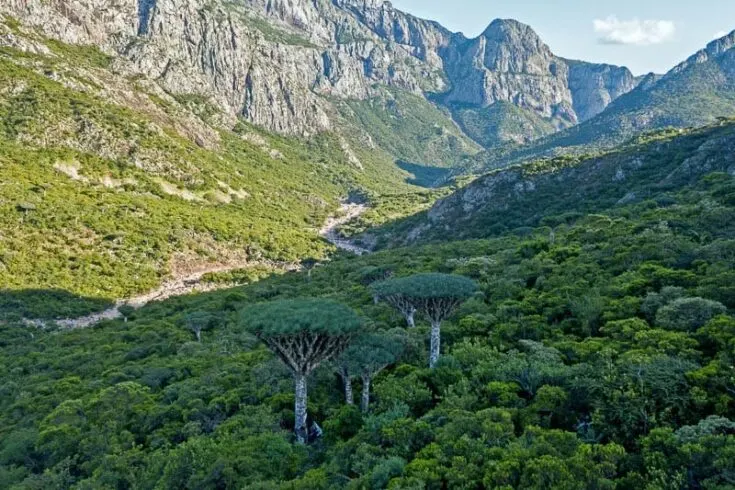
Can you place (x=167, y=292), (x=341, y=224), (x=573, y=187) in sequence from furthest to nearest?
1. (x=341, y=224)
2. (x=573, y=187)
3. (x=167, y=292)

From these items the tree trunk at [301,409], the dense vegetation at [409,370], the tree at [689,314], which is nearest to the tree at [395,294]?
the dense vegetation at [409,370]

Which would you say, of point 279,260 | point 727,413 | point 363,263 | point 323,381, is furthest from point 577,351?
point 279,260

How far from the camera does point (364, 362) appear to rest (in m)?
22.1

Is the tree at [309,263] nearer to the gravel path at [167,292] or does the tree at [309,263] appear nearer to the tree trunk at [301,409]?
the gravel path at [167,292]

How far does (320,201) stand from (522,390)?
169 m

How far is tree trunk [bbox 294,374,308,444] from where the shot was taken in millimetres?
21397

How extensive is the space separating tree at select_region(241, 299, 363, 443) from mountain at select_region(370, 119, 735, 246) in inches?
2314

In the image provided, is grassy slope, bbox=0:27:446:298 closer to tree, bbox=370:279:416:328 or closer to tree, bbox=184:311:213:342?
tree, bbox=184:311:213:342

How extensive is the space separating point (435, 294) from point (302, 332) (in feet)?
23.8

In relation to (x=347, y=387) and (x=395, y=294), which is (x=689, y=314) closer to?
(x=395, y=294)

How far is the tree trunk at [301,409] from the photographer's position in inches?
842

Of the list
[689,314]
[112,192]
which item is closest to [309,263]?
[112,192]

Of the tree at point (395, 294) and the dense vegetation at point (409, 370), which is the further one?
the tree at point (395, 294)

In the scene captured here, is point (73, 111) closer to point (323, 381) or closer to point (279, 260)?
point (279, 260)
